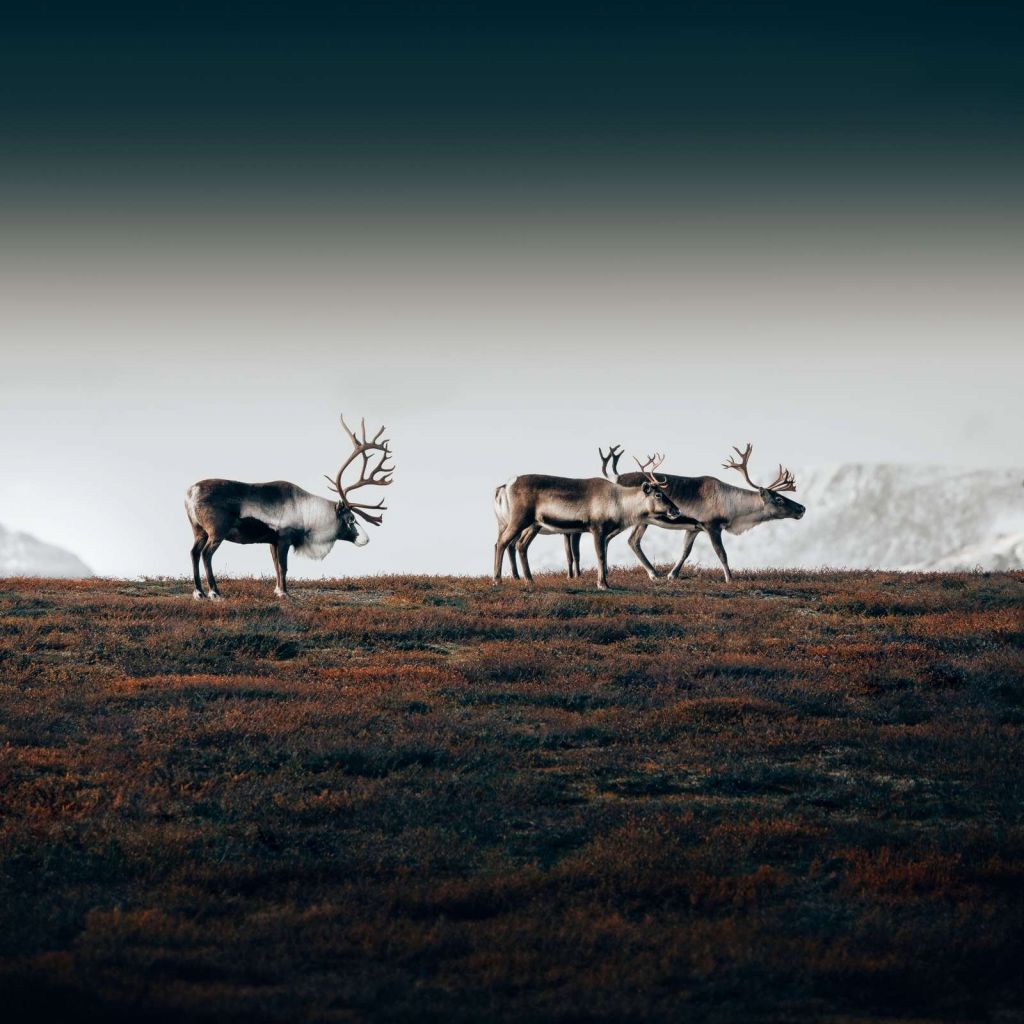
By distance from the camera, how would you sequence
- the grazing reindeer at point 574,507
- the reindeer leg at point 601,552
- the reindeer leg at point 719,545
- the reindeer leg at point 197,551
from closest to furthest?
1. the reindeer leg at point 197,551
2. the reindeer leg at point 601,552
3. the grazing reindeer at point 574,507
4. the reindeer leg at point 719,545

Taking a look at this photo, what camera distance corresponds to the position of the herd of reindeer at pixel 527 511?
22828 millimetres

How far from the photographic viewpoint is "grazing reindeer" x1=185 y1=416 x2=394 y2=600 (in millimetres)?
22516

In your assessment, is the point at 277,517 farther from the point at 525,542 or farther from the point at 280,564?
the point at 525,542

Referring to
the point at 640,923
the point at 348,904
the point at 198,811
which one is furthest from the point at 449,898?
the point at 198,811

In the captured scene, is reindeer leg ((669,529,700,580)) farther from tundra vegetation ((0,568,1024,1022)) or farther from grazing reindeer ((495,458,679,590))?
tundra vegetation ((0,568,1024,1022))

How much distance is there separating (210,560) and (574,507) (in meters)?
7.61

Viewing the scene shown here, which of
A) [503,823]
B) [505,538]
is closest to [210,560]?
[505,538]

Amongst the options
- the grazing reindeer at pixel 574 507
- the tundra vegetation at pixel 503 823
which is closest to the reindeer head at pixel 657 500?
the grazing reindeer at pixel 574 507

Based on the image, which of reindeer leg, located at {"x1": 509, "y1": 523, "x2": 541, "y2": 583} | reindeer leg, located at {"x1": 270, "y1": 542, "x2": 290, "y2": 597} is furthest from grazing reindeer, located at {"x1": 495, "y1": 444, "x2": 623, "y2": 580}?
reindeer leg, located at {"x1": 270, "y1": 542, "x2": 290, "y2": 597}

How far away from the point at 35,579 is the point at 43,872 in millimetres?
18369

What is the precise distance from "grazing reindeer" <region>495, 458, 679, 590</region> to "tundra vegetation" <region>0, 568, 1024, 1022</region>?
6.53 metres

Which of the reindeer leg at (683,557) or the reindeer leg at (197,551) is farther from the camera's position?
the reindeer leg at (683,557)

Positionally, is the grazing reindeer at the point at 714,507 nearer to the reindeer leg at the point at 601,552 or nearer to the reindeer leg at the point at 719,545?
Answer: the reindeer leg at the point at 719,545

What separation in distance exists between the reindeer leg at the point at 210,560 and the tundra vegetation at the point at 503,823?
299cm
